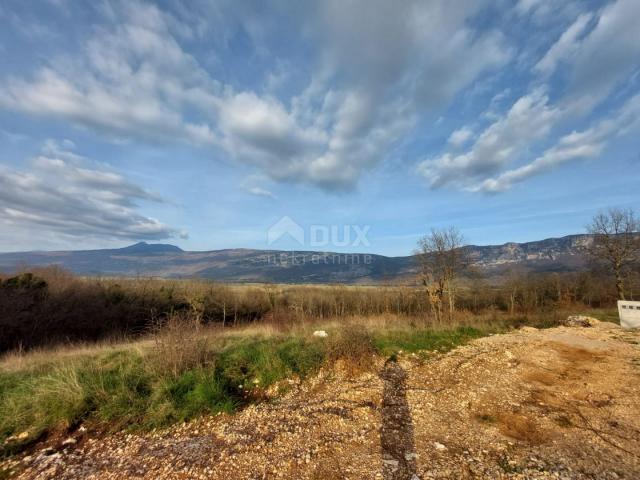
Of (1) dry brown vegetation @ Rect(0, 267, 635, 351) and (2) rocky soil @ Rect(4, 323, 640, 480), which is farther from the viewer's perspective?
(1) dry brown vegetation @ Rect(0, 267, 635, 351)

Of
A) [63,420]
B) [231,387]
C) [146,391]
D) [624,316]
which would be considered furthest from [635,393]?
[624,316]

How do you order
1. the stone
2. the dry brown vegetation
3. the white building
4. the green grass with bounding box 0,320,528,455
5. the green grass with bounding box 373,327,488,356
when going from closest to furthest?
the green grass with bounding box 0,320,528,455, the green grass with bounding box 373,327,488,356, the white building, the stone, the dry brown vegetation

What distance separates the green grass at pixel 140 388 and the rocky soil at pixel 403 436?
45cm

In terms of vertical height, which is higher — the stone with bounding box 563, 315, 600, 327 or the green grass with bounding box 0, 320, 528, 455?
the green grass with bounding box 0, 320, 528, 455

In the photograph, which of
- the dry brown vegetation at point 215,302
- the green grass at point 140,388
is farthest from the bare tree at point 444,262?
the green grass at point 140,388

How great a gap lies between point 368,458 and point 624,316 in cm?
1740

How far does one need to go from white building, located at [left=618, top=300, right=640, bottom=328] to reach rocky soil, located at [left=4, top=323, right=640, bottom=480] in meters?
9.98

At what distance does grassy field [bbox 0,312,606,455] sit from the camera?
17.8 feet

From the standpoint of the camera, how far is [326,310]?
4497 centimetres

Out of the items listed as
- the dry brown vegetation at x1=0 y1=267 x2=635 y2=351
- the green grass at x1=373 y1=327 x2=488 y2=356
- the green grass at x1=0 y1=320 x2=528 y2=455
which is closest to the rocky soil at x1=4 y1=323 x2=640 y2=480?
the green grass at x1=0 y1=320 x2=528 y2=455

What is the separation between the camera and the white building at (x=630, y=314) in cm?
1440

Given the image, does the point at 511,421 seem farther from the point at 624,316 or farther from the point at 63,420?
the point at 624,316

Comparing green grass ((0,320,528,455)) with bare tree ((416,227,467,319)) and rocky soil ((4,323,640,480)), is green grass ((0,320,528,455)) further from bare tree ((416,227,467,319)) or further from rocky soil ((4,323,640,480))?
bare tree ((416,227,467,319))

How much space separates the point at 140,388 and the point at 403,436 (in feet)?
17.9
